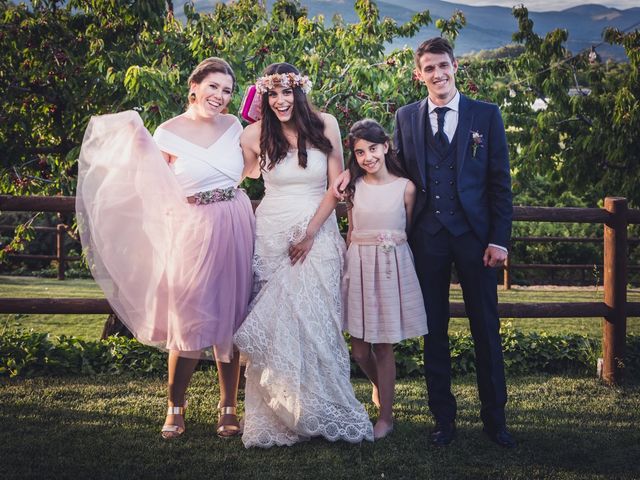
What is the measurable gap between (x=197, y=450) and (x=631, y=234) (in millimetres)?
11456

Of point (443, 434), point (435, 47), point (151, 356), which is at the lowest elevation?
point (443, 434)

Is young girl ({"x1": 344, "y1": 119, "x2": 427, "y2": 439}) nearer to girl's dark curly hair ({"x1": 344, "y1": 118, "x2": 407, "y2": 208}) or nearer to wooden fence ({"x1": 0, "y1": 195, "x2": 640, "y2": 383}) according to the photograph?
girl's dark curly hair ({"x1": 344, "y1": 118, "x2": 407, "y2": 208})

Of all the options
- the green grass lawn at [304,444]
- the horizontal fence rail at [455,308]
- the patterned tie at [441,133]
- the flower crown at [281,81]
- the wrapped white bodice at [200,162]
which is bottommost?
the green grass lawn at [304,444]

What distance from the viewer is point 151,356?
211 inches

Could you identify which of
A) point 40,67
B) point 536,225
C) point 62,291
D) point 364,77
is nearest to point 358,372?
point 364,77

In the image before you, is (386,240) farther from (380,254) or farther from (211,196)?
(211,196)

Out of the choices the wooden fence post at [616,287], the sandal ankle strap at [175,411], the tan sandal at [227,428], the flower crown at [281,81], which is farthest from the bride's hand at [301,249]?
the wooden fence post at [616,287]

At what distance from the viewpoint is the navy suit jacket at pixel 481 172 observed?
366 centimetres

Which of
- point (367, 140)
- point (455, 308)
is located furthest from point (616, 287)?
point (367, 140)

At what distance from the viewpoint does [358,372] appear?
5.34 m

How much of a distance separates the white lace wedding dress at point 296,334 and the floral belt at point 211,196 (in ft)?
0.77

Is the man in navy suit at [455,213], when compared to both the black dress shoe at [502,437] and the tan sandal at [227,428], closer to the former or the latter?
the black dress shoe at [502,437]

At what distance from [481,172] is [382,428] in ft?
4.89

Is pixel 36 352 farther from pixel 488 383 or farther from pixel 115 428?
pixel 488 383
